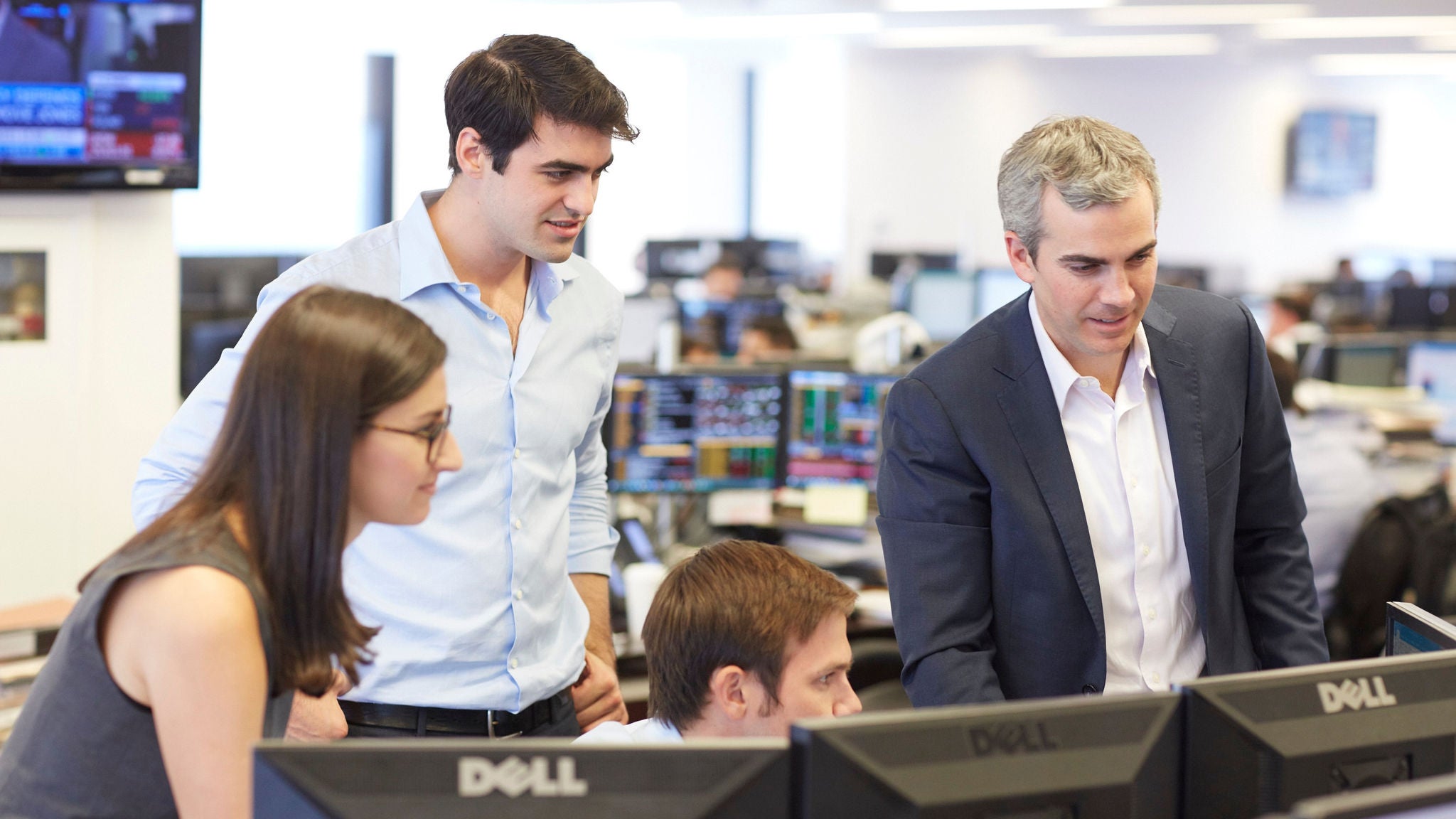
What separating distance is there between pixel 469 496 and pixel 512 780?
31.2 inches

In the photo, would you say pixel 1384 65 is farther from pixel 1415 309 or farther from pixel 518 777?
pixel 518 777

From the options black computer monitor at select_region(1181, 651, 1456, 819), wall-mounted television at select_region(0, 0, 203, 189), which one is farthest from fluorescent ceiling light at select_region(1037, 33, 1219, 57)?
black computer monitor at select_region(1181, 651, 1456, 819)

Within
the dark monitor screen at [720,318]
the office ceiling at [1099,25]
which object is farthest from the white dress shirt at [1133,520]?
the office ceiling at [1099,25]

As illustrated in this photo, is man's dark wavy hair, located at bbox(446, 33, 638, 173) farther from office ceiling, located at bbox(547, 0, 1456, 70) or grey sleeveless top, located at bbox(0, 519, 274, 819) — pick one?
office ceiling, located at bbox(547, 0, 1456, 70)

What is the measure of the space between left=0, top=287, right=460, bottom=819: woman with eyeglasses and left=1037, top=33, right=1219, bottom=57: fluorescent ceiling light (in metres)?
9.97

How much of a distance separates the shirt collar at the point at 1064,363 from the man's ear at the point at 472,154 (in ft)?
2.37

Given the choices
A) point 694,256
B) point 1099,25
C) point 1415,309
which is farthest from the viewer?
point 1099,25

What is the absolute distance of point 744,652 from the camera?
1.52 meters

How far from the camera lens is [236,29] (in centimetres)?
846

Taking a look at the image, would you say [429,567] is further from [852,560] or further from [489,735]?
[852,560]

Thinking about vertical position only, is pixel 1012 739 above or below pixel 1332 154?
below

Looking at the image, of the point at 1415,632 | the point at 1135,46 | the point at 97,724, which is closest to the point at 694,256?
the point at 1135,46

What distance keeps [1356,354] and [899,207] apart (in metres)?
6.69

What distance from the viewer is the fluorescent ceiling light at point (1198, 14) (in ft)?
28.3
